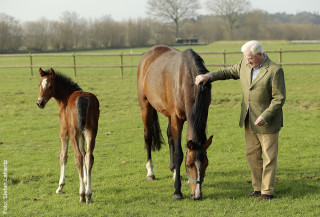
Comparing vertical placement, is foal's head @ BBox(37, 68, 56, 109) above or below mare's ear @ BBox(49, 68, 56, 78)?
below

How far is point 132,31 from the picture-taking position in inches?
2736

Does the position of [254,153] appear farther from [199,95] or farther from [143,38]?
[143,38]

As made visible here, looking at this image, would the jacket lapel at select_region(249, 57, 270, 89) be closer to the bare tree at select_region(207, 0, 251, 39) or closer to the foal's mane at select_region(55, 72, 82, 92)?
the foal's mane at select_region(55, 72, 82, 92)

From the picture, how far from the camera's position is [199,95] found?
14.8 feet

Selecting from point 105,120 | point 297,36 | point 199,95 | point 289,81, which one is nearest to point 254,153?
point 199,95

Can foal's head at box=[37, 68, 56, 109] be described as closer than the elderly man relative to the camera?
No

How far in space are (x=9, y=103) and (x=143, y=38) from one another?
5823 centimetres

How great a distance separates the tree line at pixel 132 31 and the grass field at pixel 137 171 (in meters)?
44.1

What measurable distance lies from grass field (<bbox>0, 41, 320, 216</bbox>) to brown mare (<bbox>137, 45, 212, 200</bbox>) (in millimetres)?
405

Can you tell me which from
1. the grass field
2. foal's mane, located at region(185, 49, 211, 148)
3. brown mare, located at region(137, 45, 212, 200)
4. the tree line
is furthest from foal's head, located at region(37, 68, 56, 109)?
the tree line

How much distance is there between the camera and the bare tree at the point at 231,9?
83.9 m

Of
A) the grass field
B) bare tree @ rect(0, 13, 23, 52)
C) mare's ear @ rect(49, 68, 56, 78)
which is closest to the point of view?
the grass field

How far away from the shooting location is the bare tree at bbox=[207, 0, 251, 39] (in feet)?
275

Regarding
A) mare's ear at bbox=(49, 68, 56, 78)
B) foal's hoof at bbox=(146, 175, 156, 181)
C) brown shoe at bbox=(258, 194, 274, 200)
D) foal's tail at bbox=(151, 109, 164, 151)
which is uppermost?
mare's ear at bbox=(49, 68, 56, 78)
